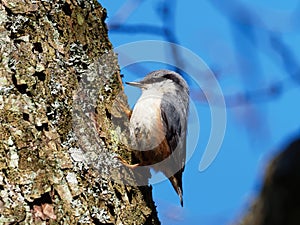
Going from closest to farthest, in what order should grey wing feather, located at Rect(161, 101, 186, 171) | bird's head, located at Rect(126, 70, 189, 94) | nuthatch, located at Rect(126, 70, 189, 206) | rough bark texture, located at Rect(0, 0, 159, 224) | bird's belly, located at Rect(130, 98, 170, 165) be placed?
rough bark texture, located at Rect(0, 0, 159, 224) < bird's belly, located at Rect(130, 98, 170, 165) < nuthatch, located at Rect(126, 70, 189, 206) < grey wing feather, located at Rect(161, 101, 186, 171) < bird's head, located at Rect(126, 70, 189, 94)

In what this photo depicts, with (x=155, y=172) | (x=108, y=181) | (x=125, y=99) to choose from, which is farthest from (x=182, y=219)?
(x=108, y=181)

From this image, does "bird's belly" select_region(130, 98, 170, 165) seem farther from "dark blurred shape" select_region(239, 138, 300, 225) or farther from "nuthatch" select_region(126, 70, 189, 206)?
"dark blurred shape" select_region(239, 138, 300, 225)

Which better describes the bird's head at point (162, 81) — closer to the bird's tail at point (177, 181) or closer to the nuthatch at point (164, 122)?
the nuthatch at point (164, 122)

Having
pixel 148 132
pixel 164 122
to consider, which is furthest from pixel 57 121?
pixel 164 122

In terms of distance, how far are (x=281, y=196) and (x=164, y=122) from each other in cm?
235

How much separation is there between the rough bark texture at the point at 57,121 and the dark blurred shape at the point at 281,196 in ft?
3.62

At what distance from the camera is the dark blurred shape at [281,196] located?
0.75m

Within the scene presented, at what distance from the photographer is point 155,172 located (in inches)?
117

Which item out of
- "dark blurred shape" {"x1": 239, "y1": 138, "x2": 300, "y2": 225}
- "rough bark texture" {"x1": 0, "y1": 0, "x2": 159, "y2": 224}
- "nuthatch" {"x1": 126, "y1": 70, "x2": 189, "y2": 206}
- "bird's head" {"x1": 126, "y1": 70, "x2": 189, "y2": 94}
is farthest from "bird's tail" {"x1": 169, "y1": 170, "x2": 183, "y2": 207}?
"dark blurred shape" {"x1": 239, "y1": 138, "x2": 300, "y2": 225}

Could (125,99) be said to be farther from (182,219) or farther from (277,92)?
(182,219)

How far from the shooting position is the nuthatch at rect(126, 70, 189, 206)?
2.94m

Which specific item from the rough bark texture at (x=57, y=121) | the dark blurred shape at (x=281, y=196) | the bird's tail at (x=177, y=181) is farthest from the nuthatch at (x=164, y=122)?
the dark blurred shape at (x=281, y=196)

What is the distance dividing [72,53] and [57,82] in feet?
0.58

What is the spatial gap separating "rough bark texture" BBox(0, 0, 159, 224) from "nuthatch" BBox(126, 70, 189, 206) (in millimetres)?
532
